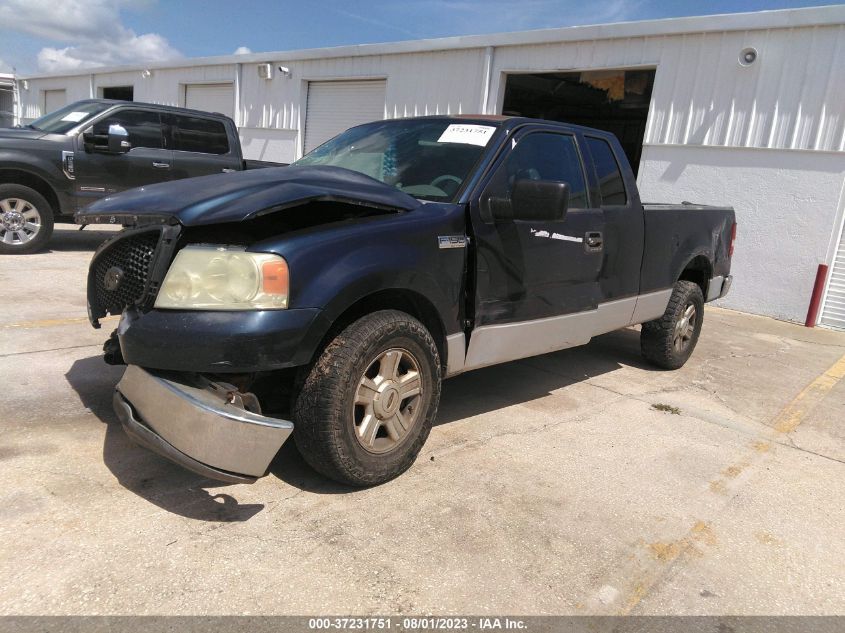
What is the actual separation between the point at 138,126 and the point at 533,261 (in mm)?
7110

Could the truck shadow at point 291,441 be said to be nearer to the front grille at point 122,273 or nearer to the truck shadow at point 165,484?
the truck shadow at point 165,484

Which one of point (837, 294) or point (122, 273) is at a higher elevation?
point (122, 273)

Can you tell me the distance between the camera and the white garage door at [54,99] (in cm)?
2418

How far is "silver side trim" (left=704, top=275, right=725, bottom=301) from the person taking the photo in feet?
20.0

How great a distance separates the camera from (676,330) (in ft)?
18.8

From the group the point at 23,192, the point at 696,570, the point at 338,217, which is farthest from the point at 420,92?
the point at 696,570

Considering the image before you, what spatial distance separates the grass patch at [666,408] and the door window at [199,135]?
7336 mm

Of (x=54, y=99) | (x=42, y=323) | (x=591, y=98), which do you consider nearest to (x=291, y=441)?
(x=42, y=323)

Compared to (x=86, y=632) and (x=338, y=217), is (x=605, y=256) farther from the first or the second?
(x=86, y=632)

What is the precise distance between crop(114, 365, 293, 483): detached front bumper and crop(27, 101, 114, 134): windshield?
281 inches

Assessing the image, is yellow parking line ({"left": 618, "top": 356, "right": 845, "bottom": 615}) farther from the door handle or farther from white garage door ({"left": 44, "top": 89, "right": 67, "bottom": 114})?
white garage door ({"left": 44, "top": 89, "right": 67, "bottom": 114})

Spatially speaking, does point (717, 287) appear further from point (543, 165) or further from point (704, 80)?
point (704, 80)

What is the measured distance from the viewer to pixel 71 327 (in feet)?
17.5

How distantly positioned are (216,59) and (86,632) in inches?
674
